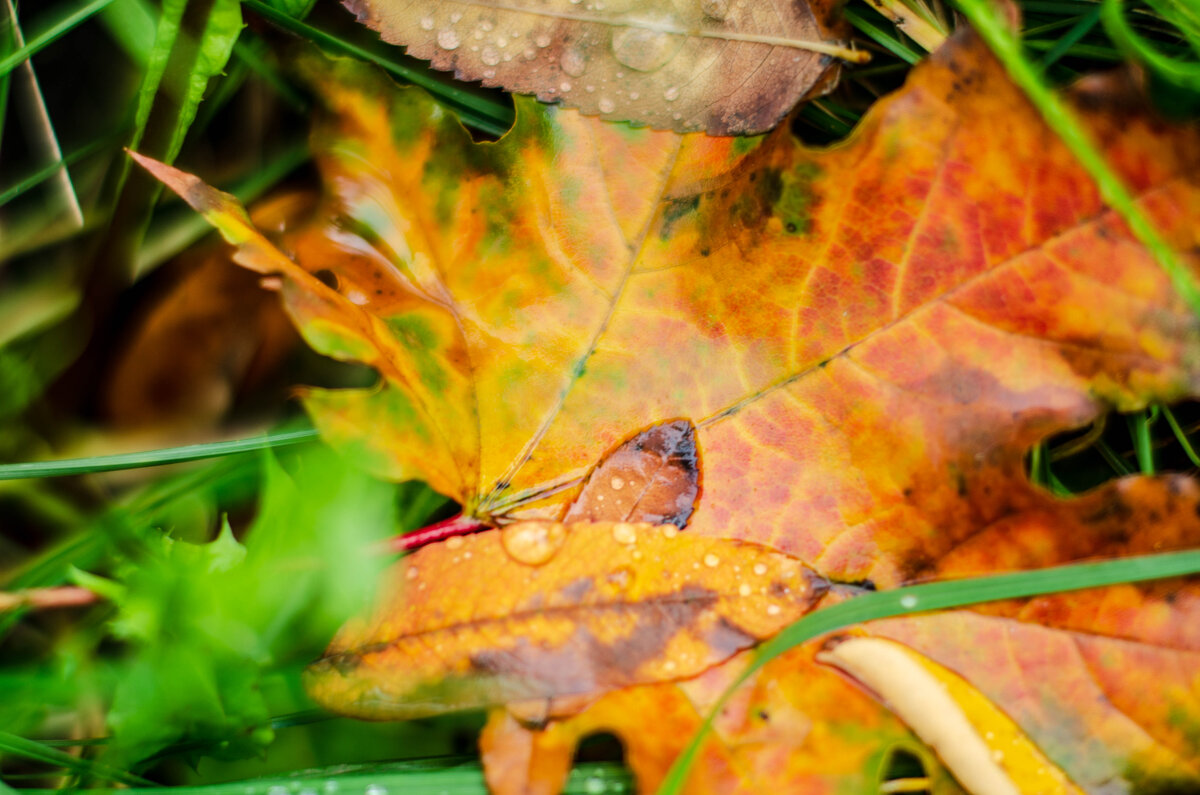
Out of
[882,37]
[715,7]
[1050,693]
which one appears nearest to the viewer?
[1050,693]

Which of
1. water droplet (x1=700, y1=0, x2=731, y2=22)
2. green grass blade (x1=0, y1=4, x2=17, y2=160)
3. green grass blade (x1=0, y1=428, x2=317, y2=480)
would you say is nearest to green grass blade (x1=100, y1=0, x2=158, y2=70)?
green grass blade (x1=0, y1=4, x2=17, y2=160)

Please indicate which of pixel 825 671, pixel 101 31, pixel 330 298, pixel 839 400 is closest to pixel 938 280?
pixel 839 400

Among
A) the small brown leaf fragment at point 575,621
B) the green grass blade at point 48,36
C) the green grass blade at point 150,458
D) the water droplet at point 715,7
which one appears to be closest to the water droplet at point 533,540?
the small brown leaf fragment at point 575,621

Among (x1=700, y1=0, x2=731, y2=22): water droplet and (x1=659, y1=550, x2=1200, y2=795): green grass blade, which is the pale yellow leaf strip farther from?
(x1=659, y1=550, x2=1200, y2=795): green grass blade

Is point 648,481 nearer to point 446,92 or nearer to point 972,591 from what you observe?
point 972,591

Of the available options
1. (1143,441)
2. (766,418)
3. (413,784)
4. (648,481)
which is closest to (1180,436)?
(1143,441)

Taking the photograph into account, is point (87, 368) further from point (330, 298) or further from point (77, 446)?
point (330, 298)
